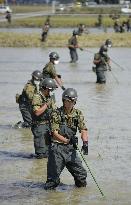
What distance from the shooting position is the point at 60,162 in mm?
10406

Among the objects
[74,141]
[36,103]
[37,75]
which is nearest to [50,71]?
[37,75]

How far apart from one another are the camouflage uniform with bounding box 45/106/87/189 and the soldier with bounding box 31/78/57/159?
3.30ft

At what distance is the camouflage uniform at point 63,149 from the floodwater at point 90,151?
33 centimetres

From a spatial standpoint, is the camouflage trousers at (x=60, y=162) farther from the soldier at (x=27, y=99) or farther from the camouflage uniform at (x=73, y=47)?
the camouflage uniform at (x=73, y=47)

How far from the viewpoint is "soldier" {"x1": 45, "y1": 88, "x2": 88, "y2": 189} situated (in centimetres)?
1022

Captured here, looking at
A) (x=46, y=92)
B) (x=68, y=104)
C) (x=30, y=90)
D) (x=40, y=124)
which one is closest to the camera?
(x=68, y=104)

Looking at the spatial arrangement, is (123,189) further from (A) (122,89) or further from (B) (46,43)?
(B) (46,43)

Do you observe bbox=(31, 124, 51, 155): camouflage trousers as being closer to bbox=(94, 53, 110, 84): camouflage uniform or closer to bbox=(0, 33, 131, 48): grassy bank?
bbox=(94, 53, 110, 84): camouflage uniform

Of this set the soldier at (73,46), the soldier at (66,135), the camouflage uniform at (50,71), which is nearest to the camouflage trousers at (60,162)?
the soldier at (66,135)

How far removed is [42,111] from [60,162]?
1.91 m

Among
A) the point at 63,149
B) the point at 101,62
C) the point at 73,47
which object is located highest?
the point at 63,149

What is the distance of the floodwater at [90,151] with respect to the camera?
415 inches

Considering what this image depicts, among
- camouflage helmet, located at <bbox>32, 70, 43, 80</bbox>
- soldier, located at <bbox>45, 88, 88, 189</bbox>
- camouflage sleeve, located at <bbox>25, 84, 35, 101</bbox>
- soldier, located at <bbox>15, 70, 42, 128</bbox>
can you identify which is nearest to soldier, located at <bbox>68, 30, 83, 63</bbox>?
soldier, located at <bbox>15, 70, 42, 128</bbox>

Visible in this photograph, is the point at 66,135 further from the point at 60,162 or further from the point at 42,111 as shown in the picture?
the point at 42,111
